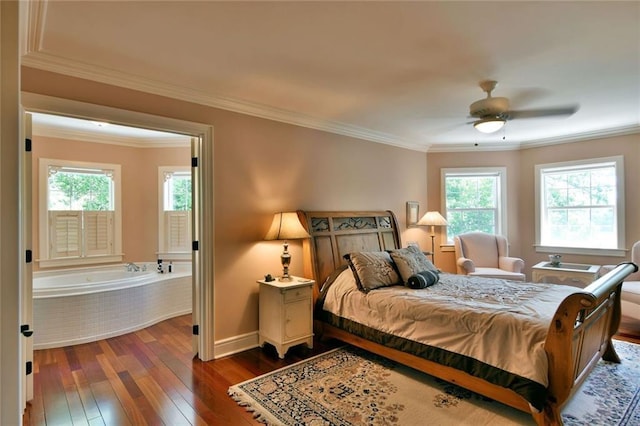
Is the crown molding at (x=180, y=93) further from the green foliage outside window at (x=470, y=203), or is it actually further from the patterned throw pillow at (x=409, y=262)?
the green foliage outside window at (x=470, y=203)

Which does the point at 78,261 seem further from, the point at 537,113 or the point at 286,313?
the point at 537,113

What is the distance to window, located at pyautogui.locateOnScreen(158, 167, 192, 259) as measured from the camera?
215 inches

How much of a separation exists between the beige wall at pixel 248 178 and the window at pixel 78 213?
279 centimetres

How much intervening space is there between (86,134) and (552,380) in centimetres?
599

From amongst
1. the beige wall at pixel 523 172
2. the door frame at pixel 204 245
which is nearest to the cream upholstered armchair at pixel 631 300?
the beige wall at pixel 523 172

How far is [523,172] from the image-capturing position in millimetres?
5637

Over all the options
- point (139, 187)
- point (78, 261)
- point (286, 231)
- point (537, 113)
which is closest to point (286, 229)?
point (286, 231)

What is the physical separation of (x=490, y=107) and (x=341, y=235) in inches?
82.0

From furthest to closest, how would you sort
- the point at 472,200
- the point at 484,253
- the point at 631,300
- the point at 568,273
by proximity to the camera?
the point at 472,200 → the point at 484,253 → the point at 568,273 → the point at 631,300

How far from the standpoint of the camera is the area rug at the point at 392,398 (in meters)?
2.29

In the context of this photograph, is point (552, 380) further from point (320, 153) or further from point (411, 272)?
point (320, 153)

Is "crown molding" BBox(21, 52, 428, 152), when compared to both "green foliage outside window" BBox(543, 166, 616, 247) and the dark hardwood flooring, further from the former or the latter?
"green foliage outside window" BBox(543, 166, 616, 247)

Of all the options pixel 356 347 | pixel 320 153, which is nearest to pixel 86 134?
pixel 320 153

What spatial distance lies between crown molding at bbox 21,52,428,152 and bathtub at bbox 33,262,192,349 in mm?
2364
